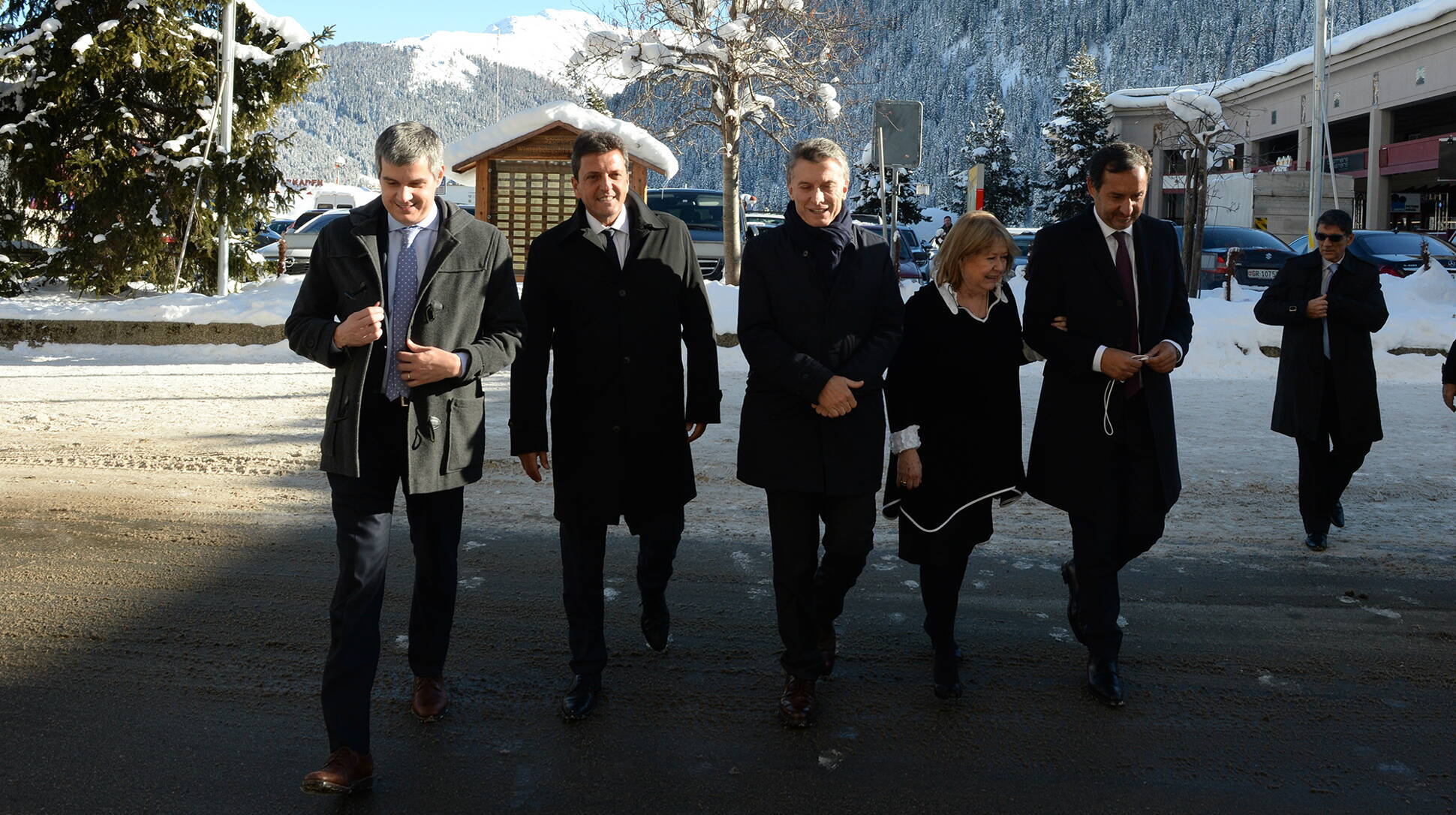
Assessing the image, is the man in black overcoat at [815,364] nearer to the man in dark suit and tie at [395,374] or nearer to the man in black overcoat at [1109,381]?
the man in black overcoat at [1109,381]

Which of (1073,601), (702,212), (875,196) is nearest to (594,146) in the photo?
(1073,601)

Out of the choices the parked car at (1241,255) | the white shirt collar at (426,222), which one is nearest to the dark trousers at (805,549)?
the white shirt collar at (426,222)

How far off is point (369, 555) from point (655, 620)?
1.29 meters

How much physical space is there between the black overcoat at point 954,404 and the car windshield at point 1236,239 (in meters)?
21.0

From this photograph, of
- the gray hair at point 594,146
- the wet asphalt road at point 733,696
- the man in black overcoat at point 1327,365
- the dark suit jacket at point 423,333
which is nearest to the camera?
the wet asphalt road at point 733,696

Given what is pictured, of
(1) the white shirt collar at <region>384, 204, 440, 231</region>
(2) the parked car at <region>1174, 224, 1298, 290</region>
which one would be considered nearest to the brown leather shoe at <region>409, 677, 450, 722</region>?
(1) the white shirt collar at <region>384, 204, 440, 231</region>

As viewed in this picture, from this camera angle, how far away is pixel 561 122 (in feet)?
57.7

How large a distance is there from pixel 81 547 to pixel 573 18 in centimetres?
2535

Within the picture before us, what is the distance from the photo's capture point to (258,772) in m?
3.49

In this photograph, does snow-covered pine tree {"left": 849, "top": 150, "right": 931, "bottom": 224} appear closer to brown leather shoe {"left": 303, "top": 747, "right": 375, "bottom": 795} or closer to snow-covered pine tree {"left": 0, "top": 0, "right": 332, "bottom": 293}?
snow-covered pine tree {"left": 0, "top": 0, "right": 332, "bottom": 293}

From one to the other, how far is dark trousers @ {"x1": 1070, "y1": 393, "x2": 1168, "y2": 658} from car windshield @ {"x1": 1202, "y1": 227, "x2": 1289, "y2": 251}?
68.1 ft

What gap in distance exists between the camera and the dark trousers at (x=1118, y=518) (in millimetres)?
4227

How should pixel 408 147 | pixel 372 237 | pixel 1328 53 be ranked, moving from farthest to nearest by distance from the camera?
pixel 1328 53 → pixel 372 237 → pixel 408 147

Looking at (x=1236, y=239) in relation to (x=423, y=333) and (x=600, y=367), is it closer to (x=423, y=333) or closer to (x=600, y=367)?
(x=600, y=367)
